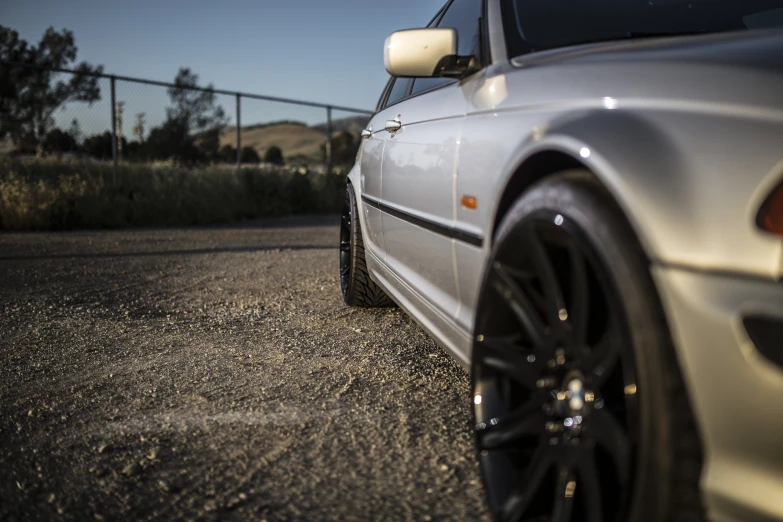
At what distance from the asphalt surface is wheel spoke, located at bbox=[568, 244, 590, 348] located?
2.14 feet

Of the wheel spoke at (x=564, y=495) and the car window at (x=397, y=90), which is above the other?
the car window at (x=397, y=90)

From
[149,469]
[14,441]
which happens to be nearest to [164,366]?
[14,441]

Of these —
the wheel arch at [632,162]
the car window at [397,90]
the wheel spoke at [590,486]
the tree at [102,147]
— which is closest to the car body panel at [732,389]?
the wheel arch at [632,162]

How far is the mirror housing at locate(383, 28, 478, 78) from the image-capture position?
2463mm

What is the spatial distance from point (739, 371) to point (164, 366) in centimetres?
270

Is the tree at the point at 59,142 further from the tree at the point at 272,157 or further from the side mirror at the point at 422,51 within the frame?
the side mirror at the point at 422,51

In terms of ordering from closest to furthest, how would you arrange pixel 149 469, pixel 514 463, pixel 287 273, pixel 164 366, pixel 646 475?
pixel 646 475 < pixel 514 463 < pixel 149 469 < pixel 164 366 < pixel 287 273

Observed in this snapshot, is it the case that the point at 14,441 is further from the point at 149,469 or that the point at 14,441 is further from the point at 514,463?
the point at 514,463

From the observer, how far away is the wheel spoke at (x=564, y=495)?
58.6 inches

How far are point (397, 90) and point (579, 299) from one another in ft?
9.26

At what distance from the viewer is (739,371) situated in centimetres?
113

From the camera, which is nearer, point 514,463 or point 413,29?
point 514,463

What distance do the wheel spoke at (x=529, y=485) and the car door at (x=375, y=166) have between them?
207 cm

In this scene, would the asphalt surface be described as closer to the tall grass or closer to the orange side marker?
the orange side marker
